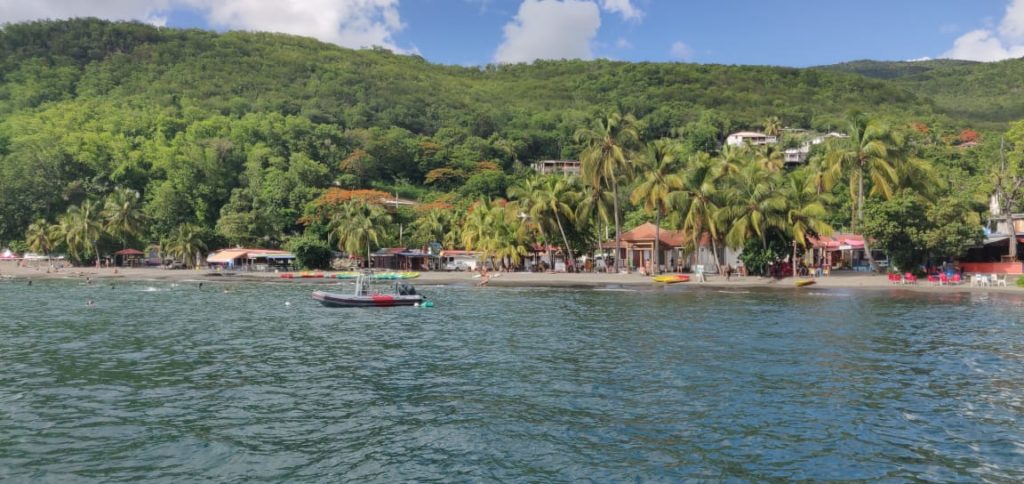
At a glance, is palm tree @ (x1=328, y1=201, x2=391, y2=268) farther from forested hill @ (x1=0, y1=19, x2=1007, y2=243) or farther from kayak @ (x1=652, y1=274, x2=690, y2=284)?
kayak @ (x1=652, y1=274, x2=690, y2=284)

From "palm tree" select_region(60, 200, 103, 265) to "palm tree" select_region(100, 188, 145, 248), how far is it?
125 centimetres

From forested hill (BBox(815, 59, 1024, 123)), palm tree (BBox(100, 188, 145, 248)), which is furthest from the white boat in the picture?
forested hill (BBox(815, 59, 1024, 123))

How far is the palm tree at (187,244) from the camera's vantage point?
260 feet

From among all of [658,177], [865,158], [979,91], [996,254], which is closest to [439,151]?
[658,177]

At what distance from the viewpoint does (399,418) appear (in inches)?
551

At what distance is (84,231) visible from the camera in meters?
80.4

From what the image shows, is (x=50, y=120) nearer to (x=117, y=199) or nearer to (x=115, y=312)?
(x=117, y=199)

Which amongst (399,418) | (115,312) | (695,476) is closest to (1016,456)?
(695,476)

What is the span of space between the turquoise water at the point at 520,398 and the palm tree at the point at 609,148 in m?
28.9

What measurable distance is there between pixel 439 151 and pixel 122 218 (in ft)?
194

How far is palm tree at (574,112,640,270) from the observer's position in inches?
2279

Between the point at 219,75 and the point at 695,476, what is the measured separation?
172 meters

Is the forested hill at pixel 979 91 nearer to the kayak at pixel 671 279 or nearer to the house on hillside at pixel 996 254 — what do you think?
the house on hillside at pixel 996 254

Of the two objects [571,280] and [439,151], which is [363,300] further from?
[439,151]
